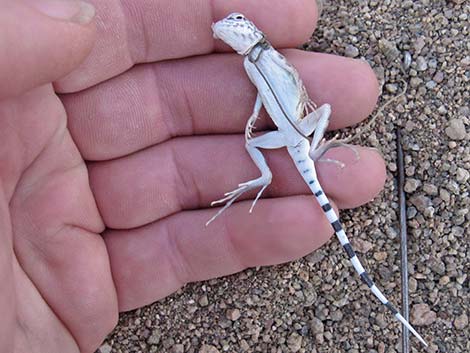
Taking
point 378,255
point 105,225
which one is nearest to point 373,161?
point 378,255

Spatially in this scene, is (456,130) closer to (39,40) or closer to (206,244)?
(206,244)

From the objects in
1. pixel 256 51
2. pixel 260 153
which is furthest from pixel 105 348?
pixel 256 51

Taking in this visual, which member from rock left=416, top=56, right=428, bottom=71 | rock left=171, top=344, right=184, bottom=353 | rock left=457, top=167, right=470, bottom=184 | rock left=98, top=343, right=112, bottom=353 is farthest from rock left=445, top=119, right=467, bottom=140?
rock left=98, top=343, right=112, bottom=353

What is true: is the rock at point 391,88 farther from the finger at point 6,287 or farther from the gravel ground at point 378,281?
the finger at point 6,287

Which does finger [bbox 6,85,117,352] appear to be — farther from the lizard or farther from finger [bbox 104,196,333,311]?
the lizard

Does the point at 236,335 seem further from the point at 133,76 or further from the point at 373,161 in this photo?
the point at 133,76
